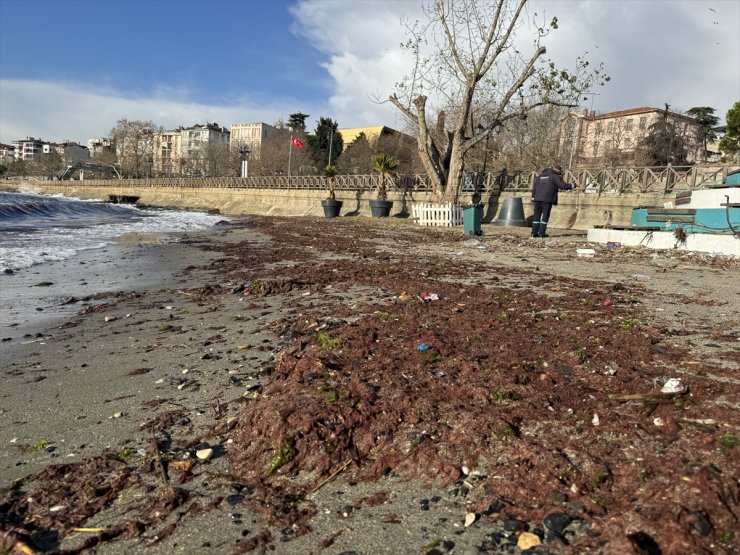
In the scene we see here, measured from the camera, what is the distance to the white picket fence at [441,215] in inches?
799

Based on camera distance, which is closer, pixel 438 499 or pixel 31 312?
pixel 438 499

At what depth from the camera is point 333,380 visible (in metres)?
3.12

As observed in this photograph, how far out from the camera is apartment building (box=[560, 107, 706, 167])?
47.6 metres

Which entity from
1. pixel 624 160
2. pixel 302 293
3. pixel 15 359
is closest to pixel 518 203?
pixel 302 293

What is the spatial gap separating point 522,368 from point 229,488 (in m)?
2.06

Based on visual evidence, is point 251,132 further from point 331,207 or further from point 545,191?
point 545,191

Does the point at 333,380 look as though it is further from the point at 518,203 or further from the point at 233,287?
the point at 518,203

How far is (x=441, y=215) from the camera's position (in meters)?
20.5

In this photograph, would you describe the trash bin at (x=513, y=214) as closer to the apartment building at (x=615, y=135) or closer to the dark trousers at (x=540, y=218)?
the dark trousers at (x=540, y=218)

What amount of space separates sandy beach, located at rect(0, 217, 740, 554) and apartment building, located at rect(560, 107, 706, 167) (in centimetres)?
3646

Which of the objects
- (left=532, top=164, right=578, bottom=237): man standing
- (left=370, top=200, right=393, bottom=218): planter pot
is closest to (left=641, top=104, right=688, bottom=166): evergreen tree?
(left=370, top=200, right=393, bottom=218): planter pot

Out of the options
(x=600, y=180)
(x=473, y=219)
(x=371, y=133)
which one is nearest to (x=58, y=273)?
(x=473, y=219)

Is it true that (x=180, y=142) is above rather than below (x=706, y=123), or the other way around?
above

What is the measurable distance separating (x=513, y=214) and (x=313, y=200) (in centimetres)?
2348
